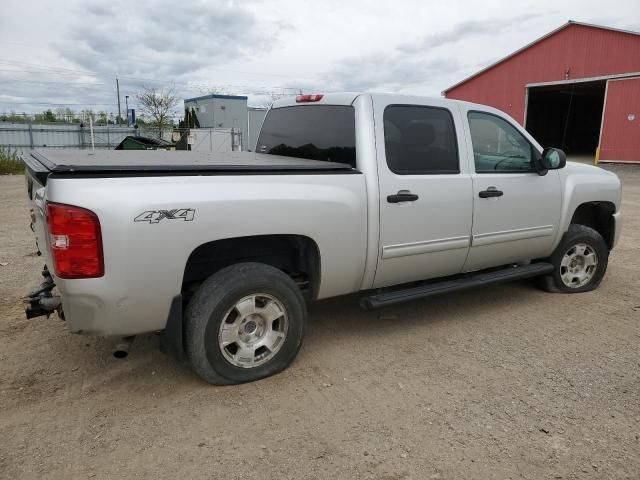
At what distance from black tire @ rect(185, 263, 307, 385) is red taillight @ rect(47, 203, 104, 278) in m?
0.66

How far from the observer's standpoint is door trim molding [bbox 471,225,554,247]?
4.35 metres

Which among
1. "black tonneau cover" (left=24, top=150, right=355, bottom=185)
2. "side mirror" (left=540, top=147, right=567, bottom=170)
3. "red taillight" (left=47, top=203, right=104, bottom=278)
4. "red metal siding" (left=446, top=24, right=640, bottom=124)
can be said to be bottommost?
"red taillight" (left=47, top=203, right=104, bottom=278)

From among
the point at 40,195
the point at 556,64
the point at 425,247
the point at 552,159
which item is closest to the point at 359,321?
Result: the point at 425,247

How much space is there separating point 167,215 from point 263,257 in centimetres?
97

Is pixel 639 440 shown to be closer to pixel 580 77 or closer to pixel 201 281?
pixel 201 281

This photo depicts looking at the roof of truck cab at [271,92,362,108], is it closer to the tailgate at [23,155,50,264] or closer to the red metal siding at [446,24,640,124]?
the tailgate at [23,155,50,264]

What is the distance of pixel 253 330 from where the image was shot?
3439mm

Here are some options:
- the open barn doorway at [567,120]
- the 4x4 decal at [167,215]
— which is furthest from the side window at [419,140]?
the open barn doorway at [567,120]

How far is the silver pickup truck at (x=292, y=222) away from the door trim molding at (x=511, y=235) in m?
0.01

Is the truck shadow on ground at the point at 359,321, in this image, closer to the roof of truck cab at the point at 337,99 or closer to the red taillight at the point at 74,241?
the red taillight at the point at 74,241

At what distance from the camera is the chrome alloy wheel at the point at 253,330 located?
3.28m

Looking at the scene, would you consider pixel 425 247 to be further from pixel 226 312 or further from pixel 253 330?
pixel 226 312

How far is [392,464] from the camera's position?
2.62 m

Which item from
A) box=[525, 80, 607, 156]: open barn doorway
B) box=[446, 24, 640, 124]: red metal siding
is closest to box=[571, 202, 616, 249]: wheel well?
box=[446, 24, 640, 124]: red metal siding
